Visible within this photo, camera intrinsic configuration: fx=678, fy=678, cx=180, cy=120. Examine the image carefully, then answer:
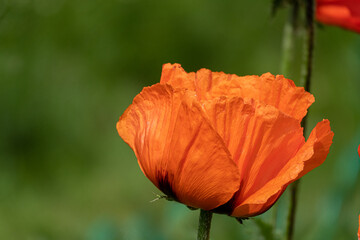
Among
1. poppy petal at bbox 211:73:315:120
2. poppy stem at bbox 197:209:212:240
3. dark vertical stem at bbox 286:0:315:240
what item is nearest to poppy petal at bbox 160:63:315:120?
poppy petal at bbox 211:73:315:120

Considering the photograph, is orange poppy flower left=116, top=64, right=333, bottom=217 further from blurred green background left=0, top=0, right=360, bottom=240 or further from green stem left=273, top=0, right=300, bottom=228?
blurred green background left=0, top=0, right=360, bottom=240

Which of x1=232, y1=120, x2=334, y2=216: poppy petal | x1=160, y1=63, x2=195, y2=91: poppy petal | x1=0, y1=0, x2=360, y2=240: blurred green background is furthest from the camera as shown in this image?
x1=0, y1=0, x2=360, y2=240: blurred green background

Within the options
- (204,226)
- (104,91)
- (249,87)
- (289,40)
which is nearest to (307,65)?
(289,40)

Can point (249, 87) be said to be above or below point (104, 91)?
below

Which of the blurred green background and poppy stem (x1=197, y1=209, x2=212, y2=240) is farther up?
the blurred green background

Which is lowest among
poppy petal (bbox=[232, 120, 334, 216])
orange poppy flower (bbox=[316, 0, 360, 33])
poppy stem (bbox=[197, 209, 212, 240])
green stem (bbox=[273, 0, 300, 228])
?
poppy stem (bbox=[197, 209, 212, 240])

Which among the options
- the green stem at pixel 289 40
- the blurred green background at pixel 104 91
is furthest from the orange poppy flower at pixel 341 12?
the blurred green background at pixel 104 91

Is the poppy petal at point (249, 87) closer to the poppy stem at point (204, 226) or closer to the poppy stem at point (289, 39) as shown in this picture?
the poppy stem at point (204, 226)

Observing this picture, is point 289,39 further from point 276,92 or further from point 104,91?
point 104,91
